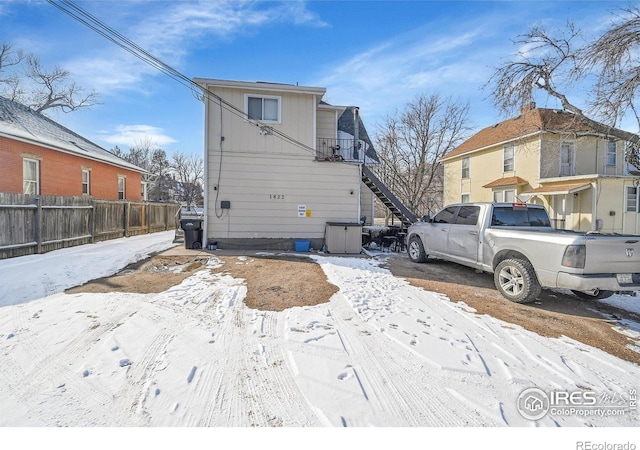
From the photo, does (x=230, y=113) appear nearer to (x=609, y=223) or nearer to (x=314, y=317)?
(x=314, y=317)

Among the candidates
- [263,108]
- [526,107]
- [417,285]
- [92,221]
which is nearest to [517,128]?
[526,107]

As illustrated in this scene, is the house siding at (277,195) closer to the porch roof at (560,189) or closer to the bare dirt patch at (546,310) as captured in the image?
the bare dirt patch at (546,310)

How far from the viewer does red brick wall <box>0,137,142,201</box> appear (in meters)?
11.2

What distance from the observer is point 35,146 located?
1232 centimetres

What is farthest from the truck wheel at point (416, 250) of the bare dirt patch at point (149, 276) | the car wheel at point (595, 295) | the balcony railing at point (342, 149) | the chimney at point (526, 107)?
the chimney at point (526, 107)

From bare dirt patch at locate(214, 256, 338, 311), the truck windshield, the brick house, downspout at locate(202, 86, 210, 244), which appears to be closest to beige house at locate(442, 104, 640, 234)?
the truck windshield

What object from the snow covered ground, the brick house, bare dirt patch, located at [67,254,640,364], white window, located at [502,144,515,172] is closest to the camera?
the snow covered ground

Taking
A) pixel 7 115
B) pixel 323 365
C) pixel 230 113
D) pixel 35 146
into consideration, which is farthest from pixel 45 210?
pixel 323 365

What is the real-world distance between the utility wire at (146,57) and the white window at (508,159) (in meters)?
14.6

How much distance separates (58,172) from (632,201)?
28727 millimetres

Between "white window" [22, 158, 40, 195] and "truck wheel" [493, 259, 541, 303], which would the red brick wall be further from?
"truck wheel" [493, 259, 541, 303]

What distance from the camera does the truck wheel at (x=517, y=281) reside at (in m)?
4.73

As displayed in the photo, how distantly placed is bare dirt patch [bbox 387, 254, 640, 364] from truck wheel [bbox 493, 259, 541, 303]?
0.47ft

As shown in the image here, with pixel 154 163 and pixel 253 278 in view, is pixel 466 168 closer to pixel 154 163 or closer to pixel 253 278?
pixel 253 278
